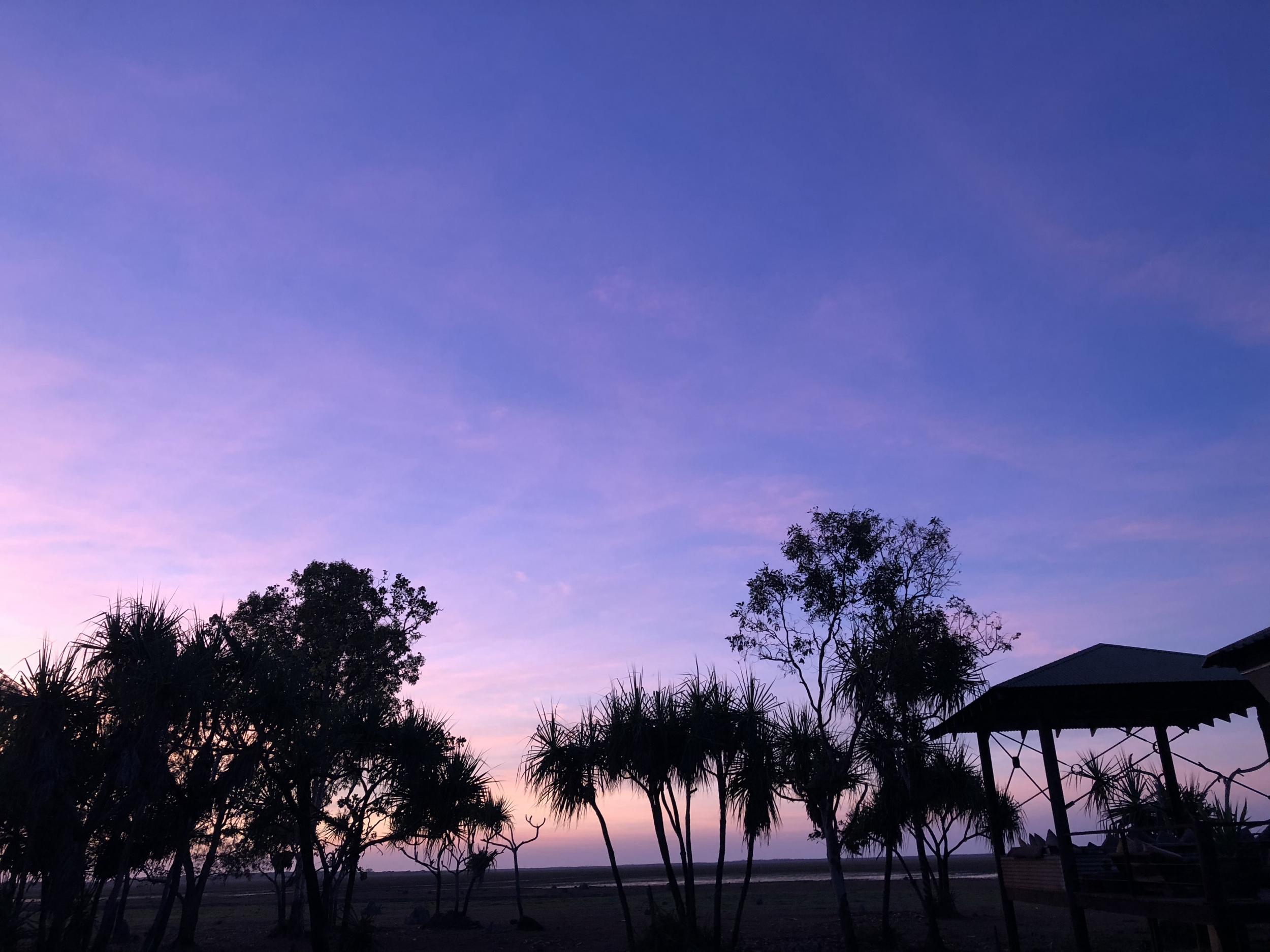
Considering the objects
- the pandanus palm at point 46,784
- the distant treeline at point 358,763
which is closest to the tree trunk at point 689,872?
the distant treeline at point 358,763

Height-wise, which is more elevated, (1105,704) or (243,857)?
(1105,704)

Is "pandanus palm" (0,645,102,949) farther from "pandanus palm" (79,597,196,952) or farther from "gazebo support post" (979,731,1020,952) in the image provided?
"gazebo support post" (979,731,1020,952)

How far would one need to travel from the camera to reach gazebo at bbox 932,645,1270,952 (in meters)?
13.7

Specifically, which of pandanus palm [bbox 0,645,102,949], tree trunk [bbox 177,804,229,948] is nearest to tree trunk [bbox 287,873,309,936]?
tree trunk [bbox 177,804,229,948]

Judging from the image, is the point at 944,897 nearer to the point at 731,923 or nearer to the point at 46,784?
the point at 731,923

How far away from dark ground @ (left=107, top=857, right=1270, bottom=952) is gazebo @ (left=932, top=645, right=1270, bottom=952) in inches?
135

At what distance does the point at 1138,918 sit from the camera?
34281 millimetres

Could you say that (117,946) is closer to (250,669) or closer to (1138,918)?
(250,669)

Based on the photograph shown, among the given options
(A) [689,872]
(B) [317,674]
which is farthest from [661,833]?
(B) [317,674]

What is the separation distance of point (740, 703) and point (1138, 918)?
2132 centimetres

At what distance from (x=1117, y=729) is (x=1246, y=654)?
323 inches

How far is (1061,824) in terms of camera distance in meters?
16.4

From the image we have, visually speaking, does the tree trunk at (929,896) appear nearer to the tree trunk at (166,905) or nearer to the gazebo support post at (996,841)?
the gazebo support post at (996,841)

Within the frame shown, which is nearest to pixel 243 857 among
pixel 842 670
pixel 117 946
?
pixel 117 946
